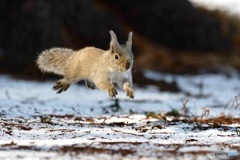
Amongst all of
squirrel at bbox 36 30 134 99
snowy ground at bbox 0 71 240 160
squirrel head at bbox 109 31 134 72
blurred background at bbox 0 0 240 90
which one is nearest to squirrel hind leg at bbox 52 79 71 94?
squirrel at bbox 36 30 134 99

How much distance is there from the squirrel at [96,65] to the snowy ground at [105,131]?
39cm

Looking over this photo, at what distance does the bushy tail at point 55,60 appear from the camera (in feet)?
23.0

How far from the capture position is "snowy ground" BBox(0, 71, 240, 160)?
155 inches

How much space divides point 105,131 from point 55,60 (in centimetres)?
216

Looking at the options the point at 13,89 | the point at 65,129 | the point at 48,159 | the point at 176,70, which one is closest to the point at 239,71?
the point at 176,70

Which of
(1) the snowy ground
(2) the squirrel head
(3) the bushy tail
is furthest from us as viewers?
(3) the bushy tail

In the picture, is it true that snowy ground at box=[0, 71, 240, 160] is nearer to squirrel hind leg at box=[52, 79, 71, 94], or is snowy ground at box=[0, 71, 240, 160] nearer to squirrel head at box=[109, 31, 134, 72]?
squirrel hind leg at box=[52, 79, 71, 94]

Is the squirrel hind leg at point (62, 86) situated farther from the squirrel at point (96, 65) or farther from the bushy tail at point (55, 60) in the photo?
the bushy tail at point (55, 60)

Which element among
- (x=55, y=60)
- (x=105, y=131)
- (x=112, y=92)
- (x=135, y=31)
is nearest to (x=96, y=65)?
(x=112, y=92)

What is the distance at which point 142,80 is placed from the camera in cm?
1209

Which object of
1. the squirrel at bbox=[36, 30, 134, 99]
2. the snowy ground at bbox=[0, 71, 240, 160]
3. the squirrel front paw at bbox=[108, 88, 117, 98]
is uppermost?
the squirrel at bbox=[36, 30, 134, 99]

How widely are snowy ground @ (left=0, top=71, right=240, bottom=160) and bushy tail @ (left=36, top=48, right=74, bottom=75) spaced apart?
531mm

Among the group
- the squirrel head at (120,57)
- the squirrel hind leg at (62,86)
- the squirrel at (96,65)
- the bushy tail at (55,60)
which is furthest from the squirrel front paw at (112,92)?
the bushy tail at (55,60)

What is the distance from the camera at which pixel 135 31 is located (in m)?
15.7
